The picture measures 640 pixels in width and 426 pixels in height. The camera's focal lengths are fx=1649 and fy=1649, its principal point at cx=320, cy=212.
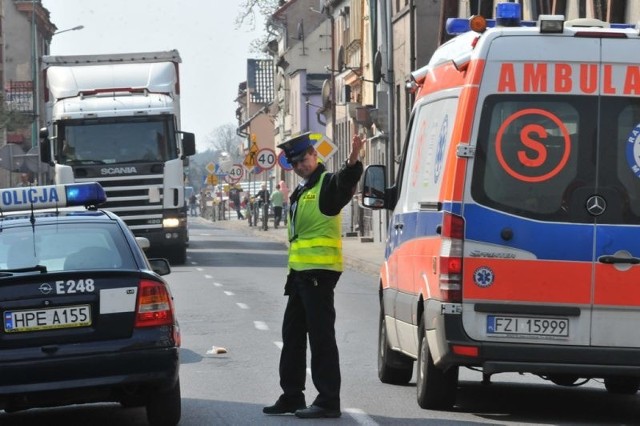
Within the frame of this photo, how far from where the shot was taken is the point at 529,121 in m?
10.2

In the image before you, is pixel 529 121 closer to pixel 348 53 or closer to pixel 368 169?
pixel 368 169

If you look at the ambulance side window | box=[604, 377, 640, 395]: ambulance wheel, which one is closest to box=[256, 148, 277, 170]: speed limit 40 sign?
box=[604, 377, 640, 395]: ambulance wheel

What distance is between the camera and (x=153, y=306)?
9859mm

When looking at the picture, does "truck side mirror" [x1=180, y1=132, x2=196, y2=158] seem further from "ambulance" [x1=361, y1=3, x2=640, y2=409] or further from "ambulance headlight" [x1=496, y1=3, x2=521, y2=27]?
"ambulance" [x1=361, y1=3, x2=640, y2=409]

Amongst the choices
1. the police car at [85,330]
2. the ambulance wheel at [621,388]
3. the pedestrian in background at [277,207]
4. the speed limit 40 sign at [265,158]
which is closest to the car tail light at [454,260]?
the police car at [85,330]

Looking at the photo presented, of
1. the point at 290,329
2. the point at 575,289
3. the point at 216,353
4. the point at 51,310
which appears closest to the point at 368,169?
the point at 290,329

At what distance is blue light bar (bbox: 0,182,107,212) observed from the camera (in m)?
11.1

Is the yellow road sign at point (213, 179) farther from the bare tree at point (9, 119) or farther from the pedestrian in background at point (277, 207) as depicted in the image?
the pedestrian in background at point (277, 207)

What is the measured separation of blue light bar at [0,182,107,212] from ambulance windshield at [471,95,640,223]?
9.11ft

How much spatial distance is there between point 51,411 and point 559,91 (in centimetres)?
434

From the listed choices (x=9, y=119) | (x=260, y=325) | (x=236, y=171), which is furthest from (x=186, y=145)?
(x=236, y=171)

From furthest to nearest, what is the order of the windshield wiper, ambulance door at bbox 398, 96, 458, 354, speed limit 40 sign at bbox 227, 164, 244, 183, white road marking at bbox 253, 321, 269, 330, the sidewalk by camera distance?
speed limit 40 sign at bbox 227, 164, 244, 183 < the sidewalk < white road marking at bbox 253, 321, 269, 330 < ambulance door at bbox 398, 96, 458, 354 < the windshield wiper

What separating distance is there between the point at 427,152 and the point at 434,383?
157 cm

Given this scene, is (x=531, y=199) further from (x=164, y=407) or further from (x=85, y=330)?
(x=85, y=330)
